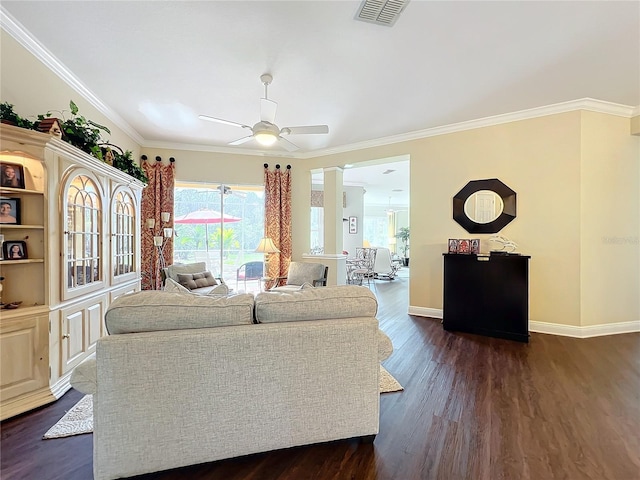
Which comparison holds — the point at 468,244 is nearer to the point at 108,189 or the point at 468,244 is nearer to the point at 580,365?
the point at 580,365

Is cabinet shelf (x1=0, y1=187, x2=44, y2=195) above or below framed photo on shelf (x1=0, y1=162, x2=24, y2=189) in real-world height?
below

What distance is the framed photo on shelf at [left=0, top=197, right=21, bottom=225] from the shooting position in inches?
87.7

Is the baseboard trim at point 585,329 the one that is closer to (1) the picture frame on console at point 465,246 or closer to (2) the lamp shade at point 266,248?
(1) the picture frame on console at point 465,246

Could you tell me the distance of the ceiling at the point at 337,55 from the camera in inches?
90.6

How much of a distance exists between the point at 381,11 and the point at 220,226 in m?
4.82

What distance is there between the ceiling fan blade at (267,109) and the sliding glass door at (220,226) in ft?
9.22

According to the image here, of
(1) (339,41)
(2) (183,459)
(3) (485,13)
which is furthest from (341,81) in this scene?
(2) (183,459)

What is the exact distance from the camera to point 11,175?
2.27m

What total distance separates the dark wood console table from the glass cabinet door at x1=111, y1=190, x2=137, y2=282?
13.4 ft

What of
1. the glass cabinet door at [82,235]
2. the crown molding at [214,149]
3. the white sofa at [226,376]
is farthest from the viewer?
the crown molding at [214,149]

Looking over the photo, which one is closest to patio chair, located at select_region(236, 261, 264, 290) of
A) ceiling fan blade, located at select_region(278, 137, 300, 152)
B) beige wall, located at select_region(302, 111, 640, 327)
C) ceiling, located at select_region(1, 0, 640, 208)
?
ceiling fan blade, located at select_region(278, 137, 300, 152)

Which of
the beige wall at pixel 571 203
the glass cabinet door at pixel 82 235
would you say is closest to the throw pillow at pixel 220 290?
the glass cabinet door at pixel 82 235

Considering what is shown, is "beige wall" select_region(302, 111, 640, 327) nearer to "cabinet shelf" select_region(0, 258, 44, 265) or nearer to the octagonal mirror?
the octagonal mirror

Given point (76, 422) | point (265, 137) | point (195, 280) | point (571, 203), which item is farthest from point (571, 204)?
point (76, 422)
